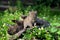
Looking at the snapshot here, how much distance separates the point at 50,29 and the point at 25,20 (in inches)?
18.4

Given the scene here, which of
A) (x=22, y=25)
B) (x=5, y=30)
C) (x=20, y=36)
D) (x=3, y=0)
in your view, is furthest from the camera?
(x=3, y=0)

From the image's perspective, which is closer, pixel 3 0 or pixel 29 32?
pixel 29 32

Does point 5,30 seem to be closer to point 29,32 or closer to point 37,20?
point 29,32

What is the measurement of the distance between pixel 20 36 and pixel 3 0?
635 cm

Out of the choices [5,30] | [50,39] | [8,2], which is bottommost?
[50,39]

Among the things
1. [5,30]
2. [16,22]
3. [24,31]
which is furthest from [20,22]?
[5,30]

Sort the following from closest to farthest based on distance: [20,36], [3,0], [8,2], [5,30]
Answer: [5,30] < [20,36] < [8,2] < [3,0]

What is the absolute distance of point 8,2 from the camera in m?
8.94

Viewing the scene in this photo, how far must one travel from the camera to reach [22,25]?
368 cm

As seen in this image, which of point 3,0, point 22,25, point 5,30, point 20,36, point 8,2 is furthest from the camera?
point 3,0

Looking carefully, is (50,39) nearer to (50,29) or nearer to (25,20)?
(50,29)

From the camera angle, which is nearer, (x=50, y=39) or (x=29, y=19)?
(x=50, y=39)

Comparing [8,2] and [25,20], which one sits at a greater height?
[8,2]

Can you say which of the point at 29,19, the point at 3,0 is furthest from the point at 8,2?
the point at 29,19
